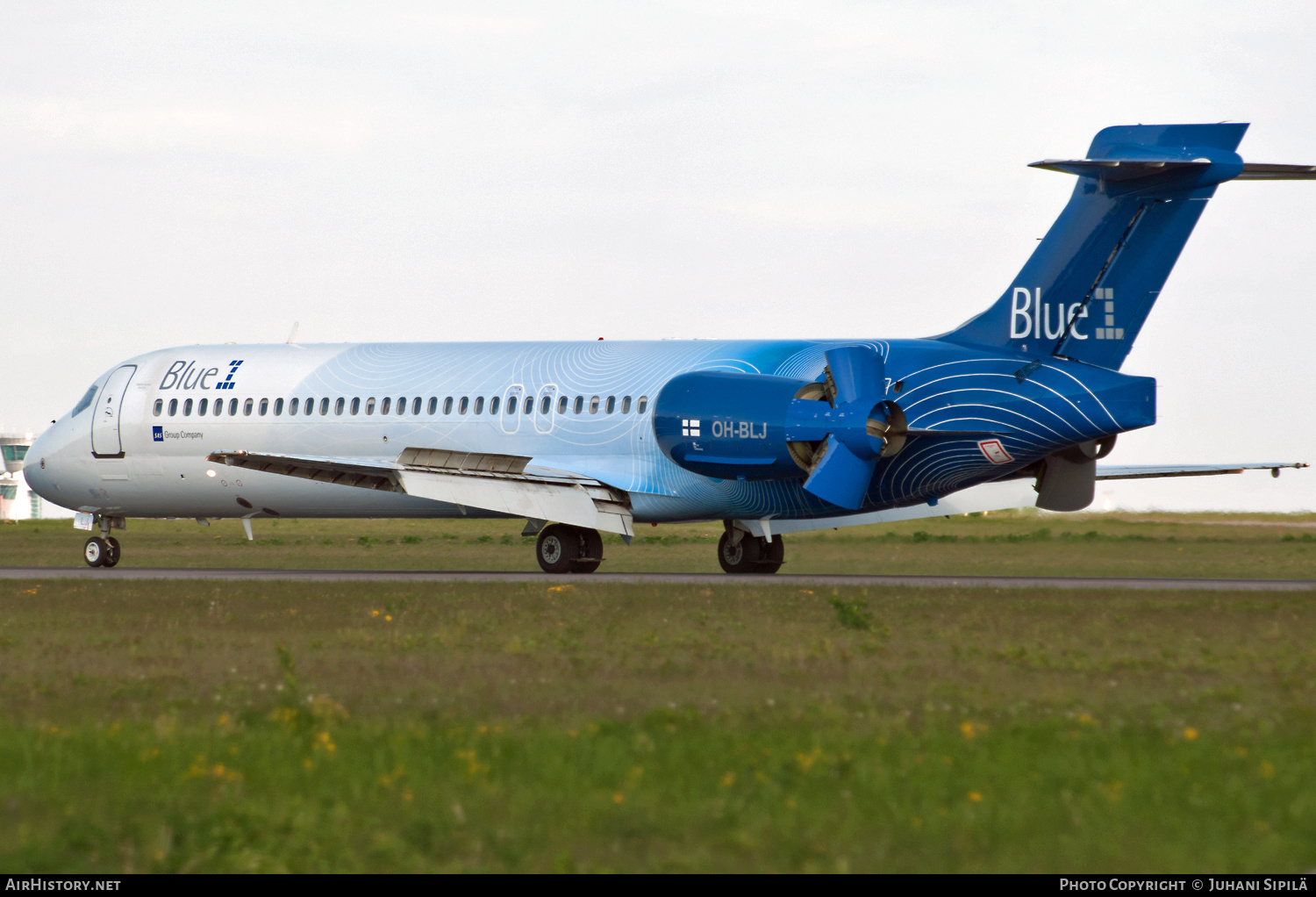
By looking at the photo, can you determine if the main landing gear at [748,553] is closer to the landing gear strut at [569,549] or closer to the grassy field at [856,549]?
the grassy field at [856,549]

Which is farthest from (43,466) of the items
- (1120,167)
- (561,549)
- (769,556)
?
(1120,167)

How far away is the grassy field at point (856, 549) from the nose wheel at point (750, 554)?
4.92ft

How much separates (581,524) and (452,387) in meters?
4.71

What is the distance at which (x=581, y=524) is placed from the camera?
29328 mm

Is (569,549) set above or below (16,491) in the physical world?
below

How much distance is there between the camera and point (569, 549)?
101 feet

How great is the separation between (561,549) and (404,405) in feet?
15.2

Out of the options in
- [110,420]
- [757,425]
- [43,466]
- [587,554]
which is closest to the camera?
[757,425]

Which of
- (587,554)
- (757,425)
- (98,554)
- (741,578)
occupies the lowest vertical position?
(741,578)

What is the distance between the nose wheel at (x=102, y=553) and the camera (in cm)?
3459

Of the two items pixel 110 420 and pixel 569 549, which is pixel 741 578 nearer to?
pixel 569 549

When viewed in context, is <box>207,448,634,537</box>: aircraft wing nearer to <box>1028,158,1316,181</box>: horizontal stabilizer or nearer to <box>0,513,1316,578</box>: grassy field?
<box>0,513,1316,578</box>: grassy field

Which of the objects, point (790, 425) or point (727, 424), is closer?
point (790, 425)
